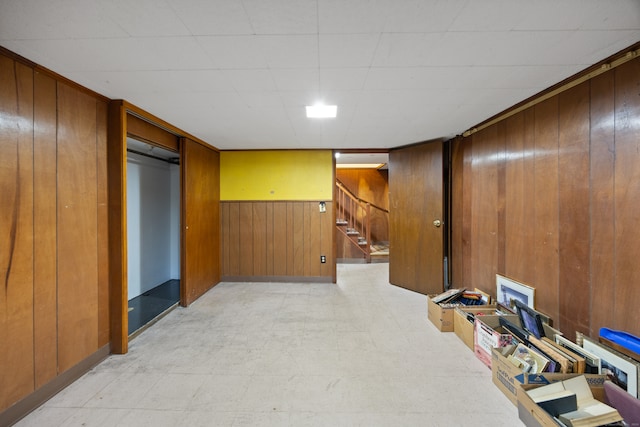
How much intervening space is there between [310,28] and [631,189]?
7.31 feet

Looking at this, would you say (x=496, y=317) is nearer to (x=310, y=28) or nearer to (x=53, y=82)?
(x=310, y=28)

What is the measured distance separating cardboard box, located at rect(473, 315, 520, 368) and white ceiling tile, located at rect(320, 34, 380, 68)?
2.38 m

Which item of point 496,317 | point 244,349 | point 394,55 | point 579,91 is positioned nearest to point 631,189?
point 579,91

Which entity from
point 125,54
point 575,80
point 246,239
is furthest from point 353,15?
point 246,239

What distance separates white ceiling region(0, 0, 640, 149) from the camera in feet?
4.20

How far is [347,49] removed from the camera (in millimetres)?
1601

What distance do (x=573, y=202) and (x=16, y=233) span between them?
401 cm

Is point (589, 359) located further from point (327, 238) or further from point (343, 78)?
point (327, 238)

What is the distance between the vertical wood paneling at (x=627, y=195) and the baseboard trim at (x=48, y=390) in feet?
13.0

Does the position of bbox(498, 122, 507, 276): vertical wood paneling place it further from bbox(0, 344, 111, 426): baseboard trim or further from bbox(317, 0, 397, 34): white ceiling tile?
bbox(0, 344, 111, 426): baseboard trim

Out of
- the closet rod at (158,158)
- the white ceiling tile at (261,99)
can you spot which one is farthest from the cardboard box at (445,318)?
the closet rod at (158,158)

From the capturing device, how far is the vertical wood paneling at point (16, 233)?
1.56 m

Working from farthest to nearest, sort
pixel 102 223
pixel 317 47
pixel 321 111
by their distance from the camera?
1. pixel 321 111
2. pixel 102 223
3. pixel 317 47

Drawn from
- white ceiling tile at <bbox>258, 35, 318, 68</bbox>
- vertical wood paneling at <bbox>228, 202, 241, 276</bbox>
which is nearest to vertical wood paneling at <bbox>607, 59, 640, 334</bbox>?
white ceiling tile at <bbox>258, 35, 318, 68</bbox>
